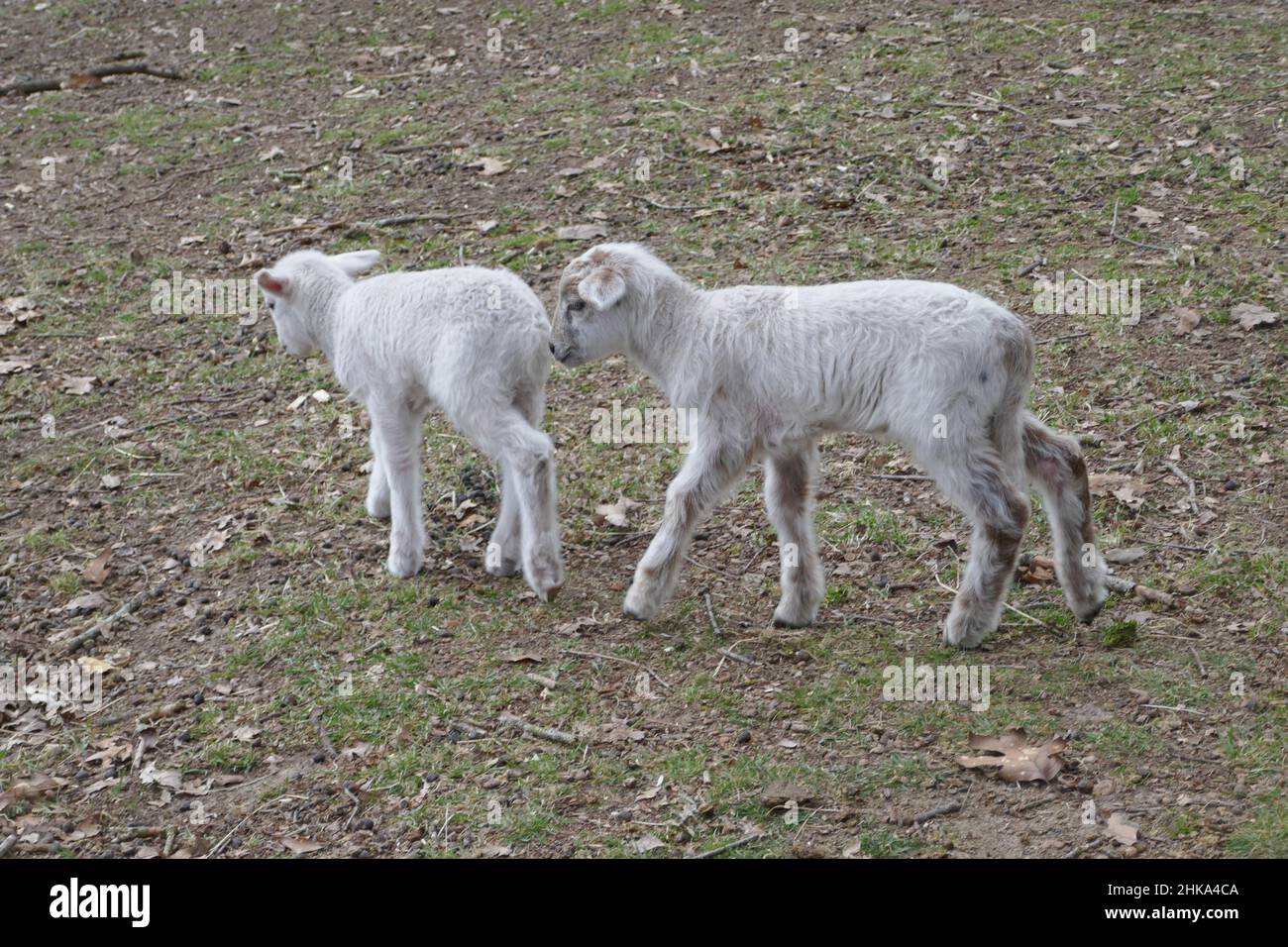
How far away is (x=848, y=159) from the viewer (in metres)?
10.5

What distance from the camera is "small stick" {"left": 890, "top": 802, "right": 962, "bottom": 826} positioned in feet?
15.5

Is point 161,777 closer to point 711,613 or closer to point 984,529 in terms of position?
point 711,613

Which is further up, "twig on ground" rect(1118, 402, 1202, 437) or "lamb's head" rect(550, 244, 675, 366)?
"lamb's head" rect(550, 244, 675, 366)

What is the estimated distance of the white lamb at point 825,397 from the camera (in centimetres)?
555

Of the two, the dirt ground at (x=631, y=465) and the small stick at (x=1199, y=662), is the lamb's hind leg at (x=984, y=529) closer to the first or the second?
the dirt ground at (x=631, y=465)

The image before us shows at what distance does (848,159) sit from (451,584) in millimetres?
5515

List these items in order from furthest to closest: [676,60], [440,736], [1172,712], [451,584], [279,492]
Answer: [676,60] → [279,492] → [451,584] → [440,736] → [1172,712]

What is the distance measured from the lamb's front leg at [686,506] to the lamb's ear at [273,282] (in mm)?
2591

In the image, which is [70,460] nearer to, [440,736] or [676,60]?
[440,736]

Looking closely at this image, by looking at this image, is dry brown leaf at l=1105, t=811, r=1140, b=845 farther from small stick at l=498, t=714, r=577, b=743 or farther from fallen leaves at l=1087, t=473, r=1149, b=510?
fallen leaves at l=1087, t=473, r=1149, b=510

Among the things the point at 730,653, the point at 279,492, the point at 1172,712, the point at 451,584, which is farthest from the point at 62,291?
the point at 1172,712

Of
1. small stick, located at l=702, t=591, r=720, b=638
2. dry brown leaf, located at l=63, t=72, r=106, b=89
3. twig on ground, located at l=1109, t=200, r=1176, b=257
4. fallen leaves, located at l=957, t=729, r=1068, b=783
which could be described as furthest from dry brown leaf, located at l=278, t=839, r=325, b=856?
dry brown leaf, located at l=63, t=72, r=106, b=89

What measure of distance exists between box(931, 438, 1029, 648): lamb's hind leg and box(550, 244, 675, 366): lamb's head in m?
1.68

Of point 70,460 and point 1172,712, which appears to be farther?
point 70,460
